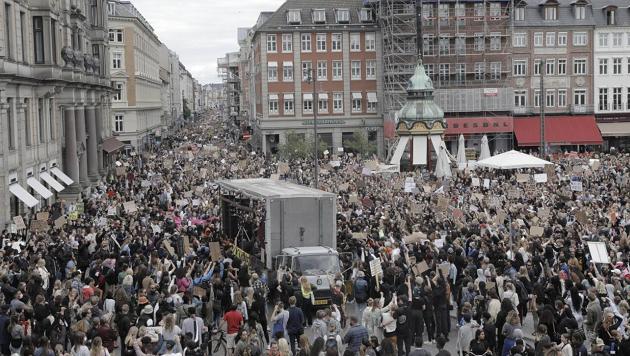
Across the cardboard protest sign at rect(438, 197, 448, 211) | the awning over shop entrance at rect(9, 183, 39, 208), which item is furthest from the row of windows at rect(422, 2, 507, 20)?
the awning over shop entrance at rect(9, 183, 39, 208)

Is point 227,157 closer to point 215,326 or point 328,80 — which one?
point 328,80

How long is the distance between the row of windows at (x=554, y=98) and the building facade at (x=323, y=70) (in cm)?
1216

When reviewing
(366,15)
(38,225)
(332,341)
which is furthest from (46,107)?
(366,15)

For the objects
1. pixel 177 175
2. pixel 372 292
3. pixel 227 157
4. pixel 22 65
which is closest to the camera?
pixel 372 292

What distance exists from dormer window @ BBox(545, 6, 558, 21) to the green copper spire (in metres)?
23.8

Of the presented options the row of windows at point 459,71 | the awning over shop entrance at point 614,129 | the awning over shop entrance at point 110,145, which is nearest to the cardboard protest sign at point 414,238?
the awning over shop entrance at point 110,145

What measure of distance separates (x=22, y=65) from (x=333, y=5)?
5052cm

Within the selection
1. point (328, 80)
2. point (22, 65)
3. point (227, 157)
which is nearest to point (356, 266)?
point (22, 65)

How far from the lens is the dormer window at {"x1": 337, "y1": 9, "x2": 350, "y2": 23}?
287 ft

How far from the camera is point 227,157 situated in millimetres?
74250

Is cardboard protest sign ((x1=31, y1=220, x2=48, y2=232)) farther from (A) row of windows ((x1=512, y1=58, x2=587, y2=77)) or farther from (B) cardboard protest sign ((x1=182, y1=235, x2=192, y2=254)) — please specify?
(A) row of windows ((x1=512, y1=58, x2=587, y2=77))

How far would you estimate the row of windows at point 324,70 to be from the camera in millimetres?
86562

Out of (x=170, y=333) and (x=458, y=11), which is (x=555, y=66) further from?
(x=170, y=333)

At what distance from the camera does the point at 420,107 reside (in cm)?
6247
